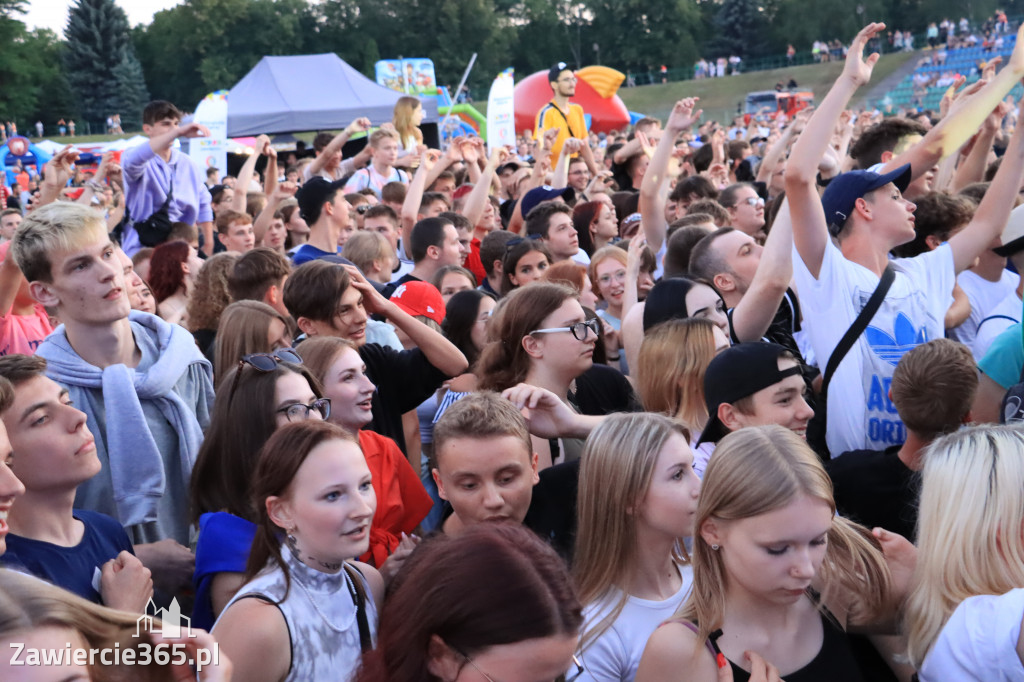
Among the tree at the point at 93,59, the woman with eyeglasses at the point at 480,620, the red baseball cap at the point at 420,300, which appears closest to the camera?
the woman with eyeglasses at the point at 480,620

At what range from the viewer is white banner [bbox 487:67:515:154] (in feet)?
46.9

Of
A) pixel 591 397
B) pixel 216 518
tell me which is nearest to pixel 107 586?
pixel 216 518

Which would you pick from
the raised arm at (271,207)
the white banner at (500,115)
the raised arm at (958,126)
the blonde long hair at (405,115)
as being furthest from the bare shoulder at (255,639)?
the white banner at (500,115)

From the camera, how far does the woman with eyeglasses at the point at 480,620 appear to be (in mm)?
1762

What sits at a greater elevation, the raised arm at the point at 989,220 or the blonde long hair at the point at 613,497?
the raised arm at the point at 989,220

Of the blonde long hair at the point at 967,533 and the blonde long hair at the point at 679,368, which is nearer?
the blonde long hair at the point at 967,533

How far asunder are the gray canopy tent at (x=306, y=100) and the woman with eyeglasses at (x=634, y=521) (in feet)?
67.7

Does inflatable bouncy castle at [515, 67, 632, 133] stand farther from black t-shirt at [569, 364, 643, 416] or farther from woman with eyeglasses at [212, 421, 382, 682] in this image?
woman with eyeglasses at [212, 421, 382, 682]

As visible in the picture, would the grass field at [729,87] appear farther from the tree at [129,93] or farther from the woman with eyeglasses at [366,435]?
the woman with eyeglasses at [366,435]

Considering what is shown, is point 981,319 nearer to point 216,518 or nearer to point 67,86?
point 216,518

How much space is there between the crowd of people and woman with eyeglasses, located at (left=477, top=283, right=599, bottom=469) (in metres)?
0.01

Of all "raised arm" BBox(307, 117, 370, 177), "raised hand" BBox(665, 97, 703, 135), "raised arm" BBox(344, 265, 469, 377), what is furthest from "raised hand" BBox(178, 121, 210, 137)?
"raised hand" BBox(665, 97, 703, 135)

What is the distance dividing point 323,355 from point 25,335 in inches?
66.7

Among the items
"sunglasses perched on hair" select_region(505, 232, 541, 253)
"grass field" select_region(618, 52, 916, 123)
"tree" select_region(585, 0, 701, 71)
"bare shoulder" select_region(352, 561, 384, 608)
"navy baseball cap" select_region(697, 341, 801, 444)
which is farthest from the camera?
"tree" select_region(585, 0, 701, 71)
